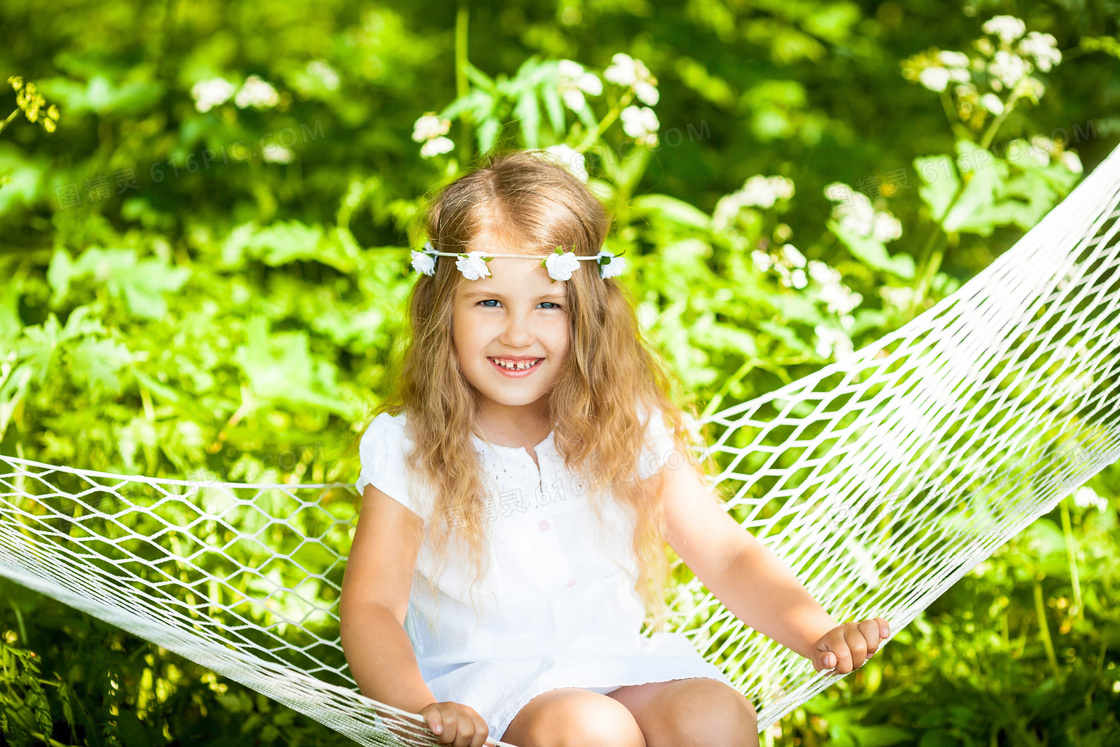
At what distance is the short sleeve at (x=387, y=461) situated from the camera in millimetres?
1243

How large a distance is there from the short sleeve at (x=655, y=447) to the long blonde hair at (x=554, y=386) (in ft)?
0.04

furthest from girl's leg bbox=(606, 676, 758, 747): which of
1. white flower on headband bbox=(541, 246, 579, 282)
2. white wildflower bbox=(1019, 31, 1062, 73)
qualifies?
white wildflower bbox=(1019, 31, 1062, 73)

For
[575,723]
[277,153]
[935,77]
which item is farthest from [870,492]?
[277,153]

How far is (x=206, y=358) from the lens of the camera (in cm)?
194

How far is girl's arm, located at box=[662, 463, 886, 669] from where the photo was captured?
1.19m

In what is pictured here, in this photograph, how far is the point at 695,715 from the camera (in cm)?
109

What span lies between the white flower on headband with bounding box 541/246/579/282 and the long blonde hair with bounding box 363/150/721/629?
34 mm

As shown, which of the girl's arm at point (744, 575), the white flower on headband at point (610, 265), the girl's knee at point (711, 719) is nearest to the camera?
the girl's knee at point (711, 719)

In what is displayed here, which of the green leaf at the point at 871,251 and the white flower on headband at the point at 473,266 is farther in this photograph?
the green leaf at the point at 871,251

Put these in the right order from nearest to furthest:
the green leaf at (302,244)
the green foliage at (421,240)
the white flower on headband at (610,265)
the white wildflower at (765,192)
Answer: the white flower on headband at (610,265) < the green foliage at (421,240) < the green leaf at (302,244) < the white wildflower at (765,192)

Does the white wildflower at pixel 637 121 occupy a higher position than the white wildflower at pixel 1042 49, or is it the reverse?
the white wildflower at pixel 1042 49

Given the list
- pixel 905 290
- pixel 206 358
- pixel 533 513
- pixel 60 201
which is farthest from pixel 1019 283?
pixel 60 201

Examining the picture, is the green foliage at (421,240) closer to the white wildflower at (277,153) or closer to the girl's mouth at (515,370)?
the white wildflower at (277,153)

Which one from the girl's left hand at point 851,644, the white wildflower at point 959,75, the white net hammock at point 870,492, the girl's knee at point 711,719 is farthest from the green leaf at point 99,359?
the white wildflower at point 959,75
